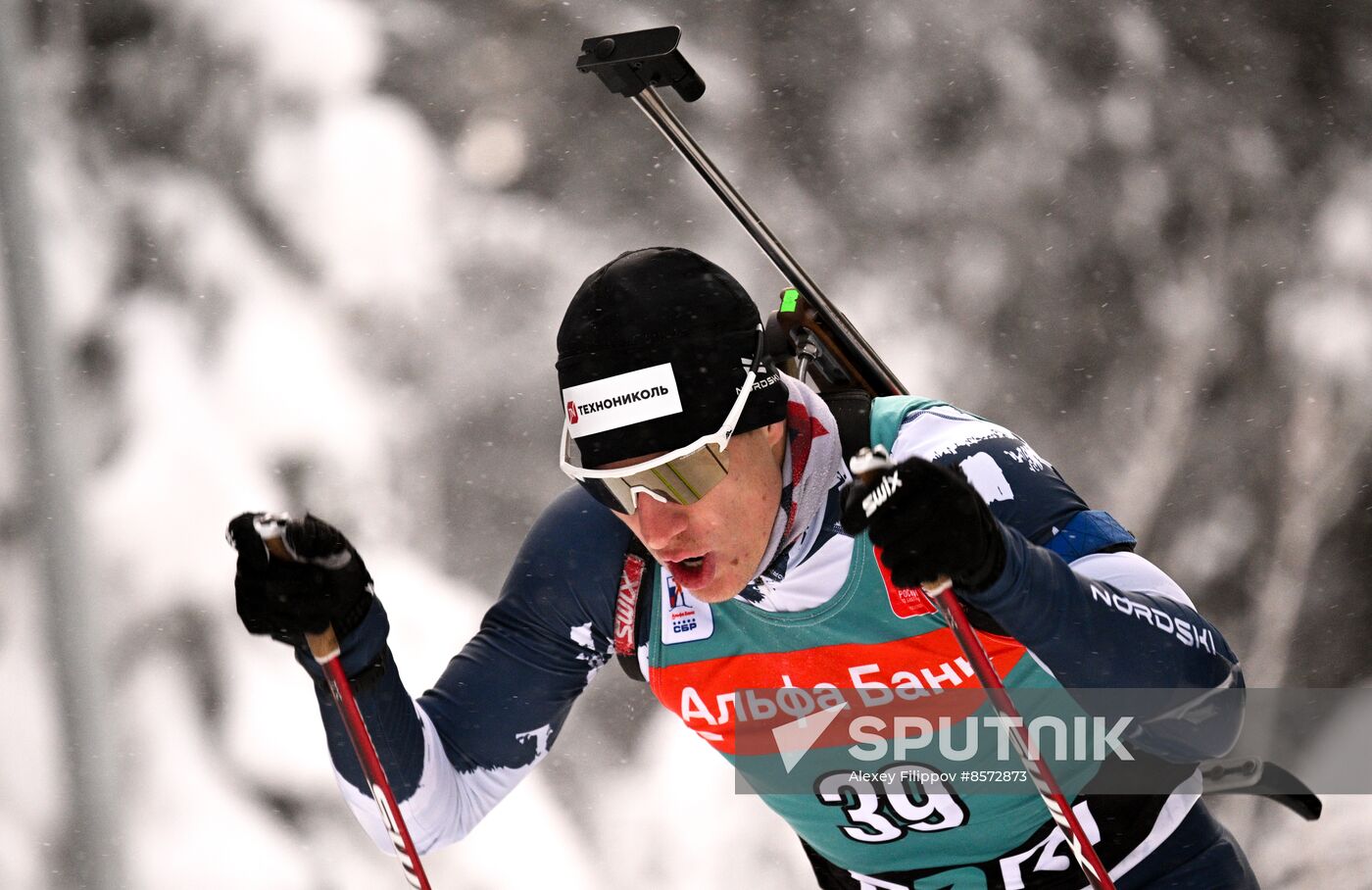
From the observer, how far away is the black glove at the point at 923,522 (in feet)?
4.80

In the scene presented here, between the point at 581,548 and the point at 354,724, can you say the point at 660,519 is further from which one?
the point at 354,724

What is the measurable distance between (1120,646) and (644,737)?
8.88 ft

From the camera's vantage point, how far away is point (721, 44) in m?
4.28

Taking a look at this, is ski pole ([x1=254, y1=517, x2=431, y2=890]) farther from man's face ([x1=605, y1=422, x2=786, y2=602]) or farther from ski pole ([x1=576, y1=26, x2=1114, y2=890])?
ski pole ([x1=576, y1=26, x2=1114, y2=890])

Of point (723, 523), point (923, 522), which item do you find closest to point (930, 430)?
point (723, 523)

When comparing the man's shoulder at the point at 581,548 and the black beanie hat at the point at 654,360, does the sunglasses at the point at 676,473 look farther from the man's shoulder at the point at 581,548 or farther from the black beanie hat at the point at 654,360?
the man's shoulder at the point at 581,548

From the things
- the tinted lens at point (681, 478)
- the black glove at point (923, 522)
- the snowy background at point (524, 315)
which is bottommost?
the snowy background at point (524, 315)

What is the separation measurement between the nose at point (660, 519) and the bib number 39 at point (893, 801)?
526 millimetres

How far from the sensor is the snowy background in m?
4.06

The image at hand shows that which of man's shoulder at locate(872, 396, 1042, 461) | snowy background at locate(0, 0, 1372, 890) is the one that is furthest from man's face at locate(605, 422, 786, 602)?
snowy background at locate(0, 0, 1372, 890)

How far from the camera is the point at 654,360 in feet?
5.70

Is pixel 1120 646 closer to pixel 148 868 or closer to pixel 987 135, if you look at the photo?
pixel 987 135

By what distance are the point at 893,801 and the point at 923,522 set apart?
71 centimetres

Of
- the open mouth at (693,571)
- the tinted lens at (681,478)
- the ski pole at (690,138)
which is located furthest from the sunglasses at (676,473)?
the ski pole at (690,138)
